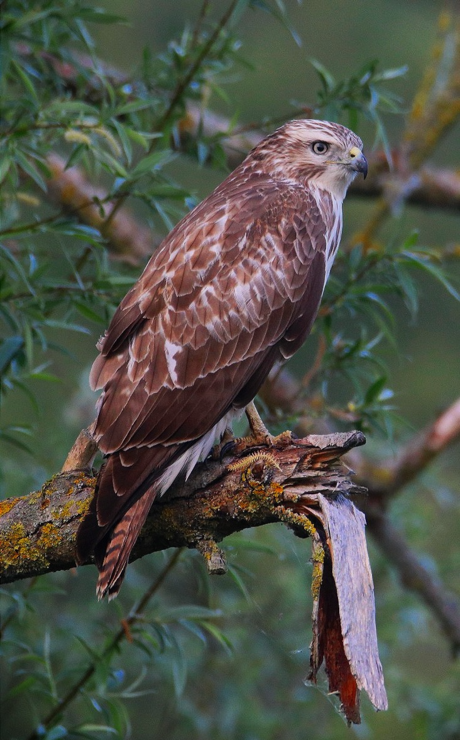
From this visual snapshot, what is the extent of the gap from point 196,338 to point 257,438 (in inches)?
12.6

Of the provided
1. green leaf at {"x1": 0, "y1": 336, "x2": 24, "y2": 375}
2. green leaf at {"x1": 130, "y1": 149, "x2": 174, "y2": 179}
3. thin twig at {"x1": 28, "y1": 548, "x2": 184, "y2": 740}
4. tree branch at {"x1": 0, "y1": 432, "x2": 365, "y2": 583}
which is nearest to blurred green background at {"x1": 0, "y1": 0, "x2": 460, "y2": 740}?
thin twig at {"x1": 28, "y1": 548, "x2": 184, "y2": 740}

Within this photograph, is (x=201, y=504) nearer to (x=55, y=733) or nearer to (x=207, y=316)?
(x=207, y=316)

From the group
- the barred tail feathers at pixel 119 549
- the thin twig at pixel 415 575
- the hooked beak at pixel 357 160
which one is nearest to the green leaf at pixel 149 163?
the hooked beak at pixel 357 160

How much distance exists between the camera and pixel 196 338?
257 cm

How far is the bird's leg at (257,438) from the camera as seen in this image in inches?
91.4

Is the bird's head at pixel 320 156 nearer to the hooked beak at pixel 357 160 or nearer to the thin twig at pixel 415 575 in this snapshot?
the hooked beak at pixel 357 160

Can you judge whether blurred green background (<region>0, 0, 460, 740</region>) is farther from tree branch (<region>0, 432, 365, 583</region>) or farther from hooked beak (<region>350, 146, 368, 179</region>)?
tree branch (<region>0, 432, 365, 583</region>)

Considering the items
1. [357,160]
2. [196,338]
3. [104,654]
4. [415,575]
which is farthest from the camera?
[415,575]

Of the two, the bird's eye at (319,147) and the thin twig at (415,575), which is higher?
the bird's eye at (319,147)

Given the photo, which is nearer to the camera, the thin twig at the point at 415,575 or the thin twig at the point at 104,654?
the thin twig at the point at 104,654

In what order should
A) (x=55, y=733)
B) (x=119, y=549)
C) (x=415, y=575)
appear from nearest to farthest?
1. (x=119, y=549)
2. (x=55, y=733)
3. (x=415, y=575)

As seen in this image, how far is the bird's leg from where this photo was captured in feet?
7.62

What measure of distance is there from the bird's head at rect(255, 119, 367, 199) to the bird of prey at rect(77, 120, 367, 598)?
0.37ft

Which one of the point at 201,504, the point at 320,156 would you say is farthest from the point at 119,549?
A: the point at 320,156
